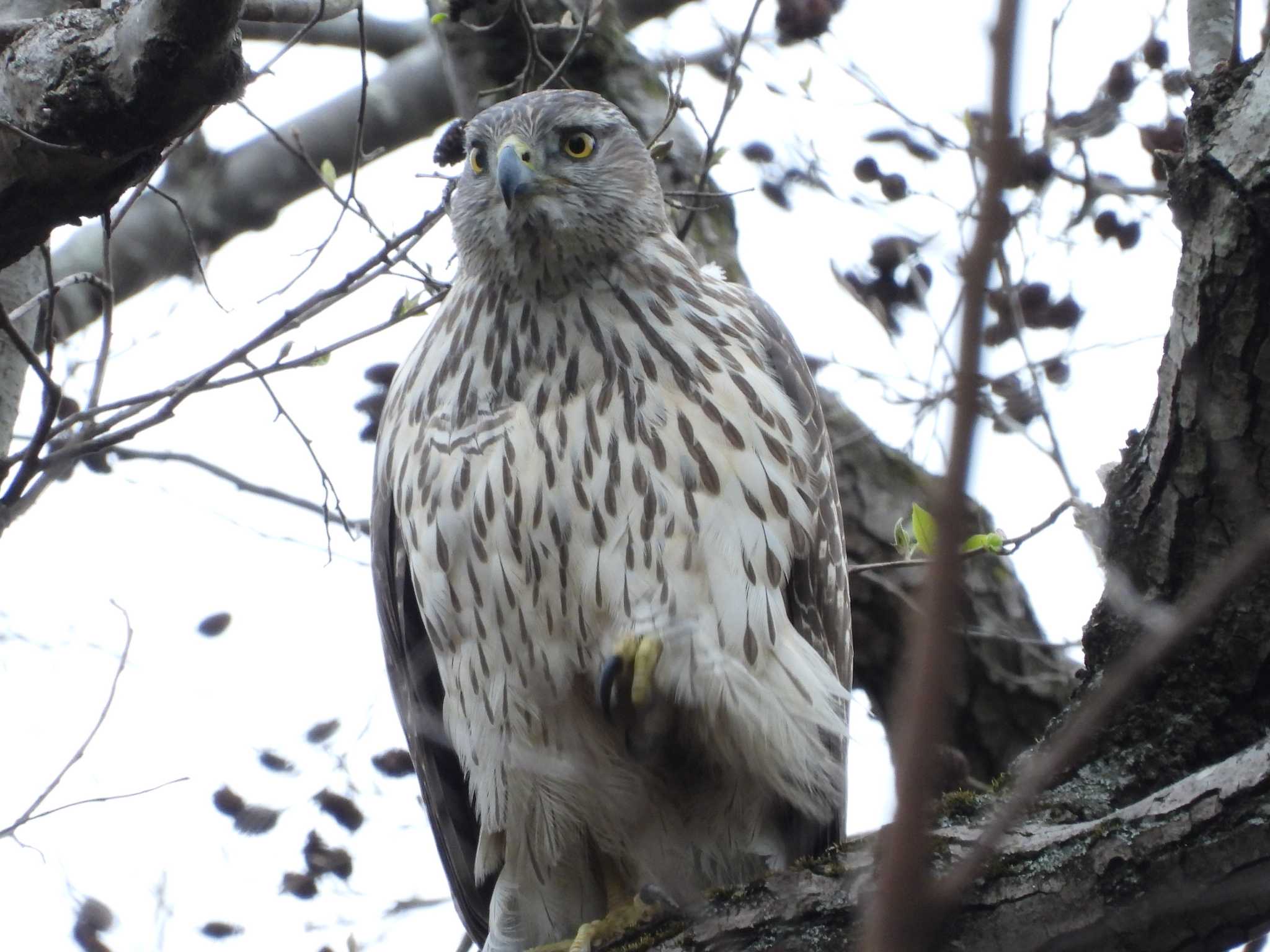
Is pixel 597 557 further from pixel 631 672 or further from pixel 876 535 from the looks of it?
pixel 876 535

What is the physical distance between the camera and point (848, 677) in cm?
372

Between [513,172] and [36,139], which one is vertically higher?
[513,172]

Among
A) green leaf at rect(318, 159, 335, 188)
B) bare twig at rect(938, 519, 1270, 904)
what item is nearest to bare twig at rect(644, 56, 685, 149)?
green leaf at rect(318, 159, 335, 188)

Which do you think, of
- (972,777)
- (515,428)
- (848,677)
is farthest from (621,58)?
(972,777)

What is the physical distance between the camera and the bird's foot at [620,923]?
3.03 meters

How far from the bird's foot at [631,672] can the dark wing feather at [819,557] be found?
46 cm

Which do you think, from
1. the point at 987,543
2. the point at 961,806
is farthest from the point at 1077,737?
the point at 987,543

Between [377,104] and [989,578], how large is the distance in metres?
4.05

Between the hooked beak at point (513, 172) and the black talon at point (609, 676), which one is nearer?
the black talon at point (609, 676)

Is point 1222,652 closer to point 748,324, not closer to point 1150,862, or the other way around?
point 1150,862

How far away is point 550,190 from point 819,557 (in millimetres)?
1169

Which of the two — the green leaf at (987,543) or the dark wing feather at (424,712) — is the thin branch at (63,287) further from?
the green leaf at (987,543)

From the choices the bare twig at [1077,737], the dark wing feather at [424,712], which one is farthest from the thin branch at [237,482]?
the bare twig at [1077,737]

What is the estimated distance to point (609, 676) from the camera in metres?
3.09
